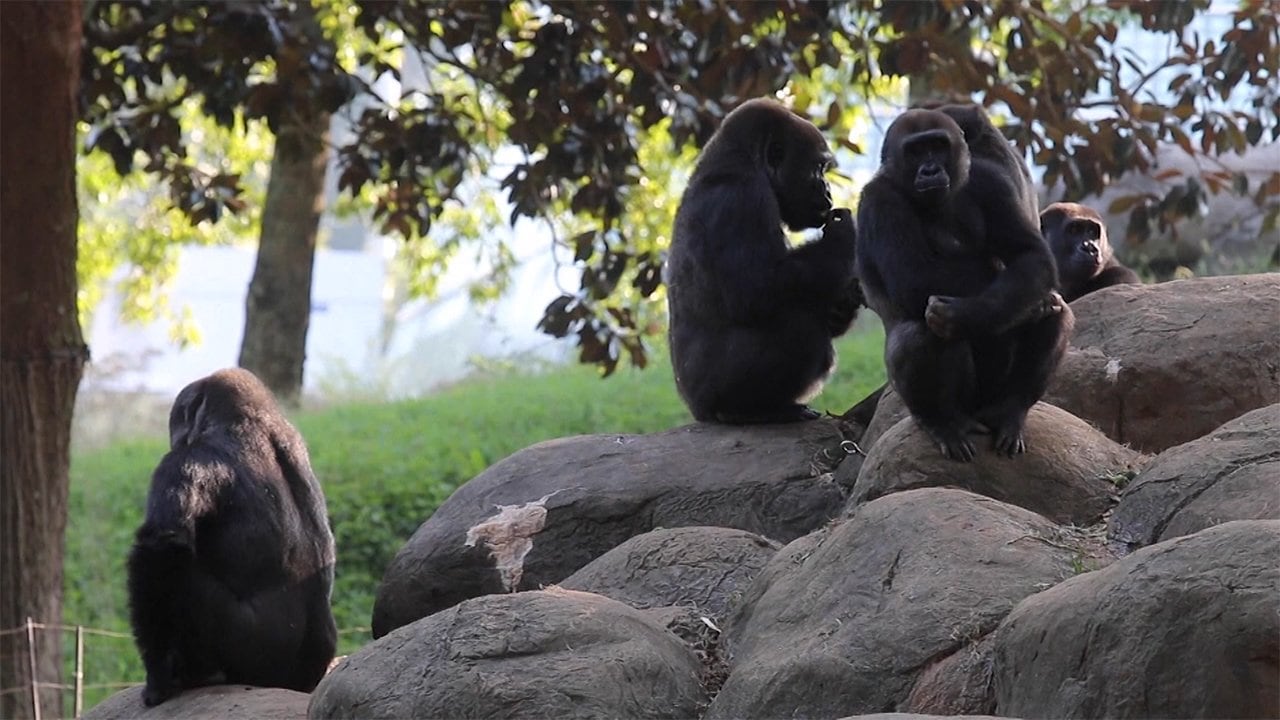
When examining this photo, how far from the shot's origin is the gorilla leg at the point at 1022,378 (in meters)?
4.29

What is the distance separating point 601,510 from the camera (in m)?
5.36

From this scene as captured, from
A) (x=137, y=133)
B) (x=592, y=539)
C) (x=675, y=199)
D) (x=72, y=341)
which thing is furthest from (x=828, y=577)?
(x=675, y=199)

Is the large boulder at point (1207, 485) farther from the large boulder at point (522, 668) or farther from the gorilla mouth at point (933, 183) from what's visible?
the large boulder at point (522, 668)

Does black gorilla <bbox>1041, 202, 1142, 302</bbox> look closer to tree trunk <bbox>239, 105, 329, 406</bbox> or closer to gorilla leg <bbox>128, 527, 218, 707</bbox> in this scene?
gorilla leg <bbox>128, 527, 218, 707</bbox>

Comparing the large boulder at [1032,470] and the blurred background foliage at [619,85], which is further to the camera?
the blurred background foliage at [619,85]

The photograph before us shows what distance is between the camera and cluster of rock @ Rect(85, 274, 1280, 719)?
2934mm

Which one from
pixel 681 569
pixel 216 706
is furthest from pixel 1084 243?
pixel 216 706

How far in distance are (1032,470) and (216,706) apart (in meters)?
2.50

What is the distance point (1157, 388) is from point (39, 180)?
469cm

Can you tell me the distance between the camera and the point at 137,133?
26.2ft

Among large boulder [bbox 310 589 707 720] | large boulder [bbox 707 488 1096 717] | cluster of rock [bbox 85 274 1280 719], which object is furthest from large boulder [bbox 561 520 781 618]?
large boulder [bbox 310 589 707 720]

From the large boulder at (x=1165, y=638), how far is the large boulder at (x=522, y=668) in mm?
888

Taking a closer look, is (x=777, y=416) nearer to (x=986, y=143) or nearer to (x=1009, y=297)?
(x=986, y=143)

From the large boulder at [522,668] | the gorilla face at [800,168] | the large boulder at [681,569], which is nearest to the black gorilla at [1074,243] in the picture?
the gorilla face at [800,168]
